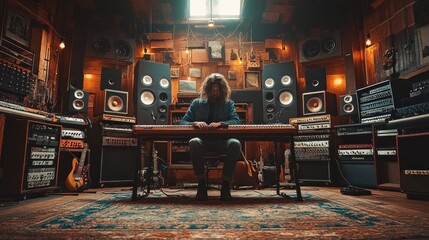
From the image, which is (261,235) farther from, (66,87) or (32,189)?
(66,87)

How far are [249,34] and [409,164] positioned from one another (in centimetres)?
412

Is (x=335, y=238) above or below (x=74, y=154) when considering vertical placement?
below

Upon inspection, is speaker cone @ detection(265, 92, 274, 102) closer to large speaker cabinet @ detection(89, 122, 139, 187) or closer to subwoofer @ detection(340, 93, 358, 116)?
subwoofer @ detection(340, 93, 358, 116)

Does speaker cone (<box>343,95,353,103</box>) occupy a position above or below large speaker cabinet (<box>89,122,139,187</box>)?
above

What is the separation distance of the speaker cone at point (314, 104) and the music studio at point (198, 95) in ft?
0.10

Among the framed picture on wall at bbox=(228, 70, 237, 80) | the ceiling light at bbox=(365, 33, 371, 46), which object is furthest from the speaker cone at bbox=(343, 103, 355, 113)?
the framed picture on wall at bbox=(228, 70, 237, 80)

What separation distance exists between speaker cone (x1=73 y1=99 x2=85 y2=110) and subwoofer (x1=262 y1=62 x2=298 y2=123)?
9.75 ft

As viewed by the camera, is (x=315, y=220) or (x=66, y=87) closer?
(x=315, y=220)

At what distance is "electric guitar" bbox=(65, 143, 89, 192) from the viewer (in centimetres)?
344

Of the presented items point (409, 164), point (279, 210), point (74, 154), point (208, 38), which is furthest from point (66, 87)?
point (409, 164)

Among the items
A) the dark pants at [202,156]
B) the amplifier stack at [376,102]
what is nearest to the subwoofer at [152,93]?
the dark pants at [202,156]

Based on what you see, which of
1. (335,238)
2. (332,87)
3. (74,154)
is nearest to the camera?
(335,238)

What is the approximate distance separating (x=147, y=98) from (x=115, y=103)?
0.53 metres

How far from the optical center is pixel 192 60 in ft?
19.4
